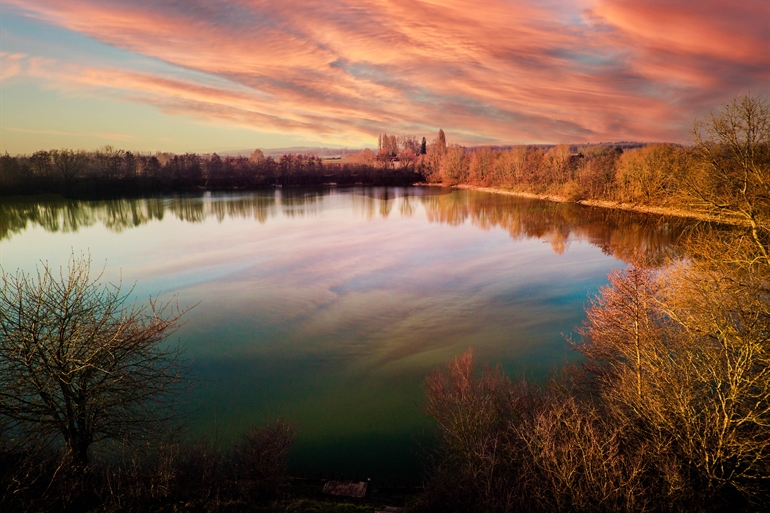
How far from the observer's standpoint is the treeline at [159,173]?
7211 cm

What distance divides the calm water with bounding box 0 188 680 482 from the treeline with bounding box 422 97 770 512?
7.32ft

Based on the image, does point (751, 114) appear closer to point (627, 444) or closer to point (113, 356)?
point (627, 444)

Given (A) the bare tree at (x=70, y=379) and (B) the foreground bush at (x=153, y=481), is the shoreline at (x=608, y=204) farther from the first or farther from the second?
(A) the bare tree at (x=70, y=379)

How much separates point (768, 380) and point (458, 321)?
12.4 metres

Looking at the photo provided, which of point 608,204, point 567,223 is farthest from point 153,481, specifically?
point 608,204

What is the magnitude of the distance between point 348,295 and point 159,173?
84.6 m

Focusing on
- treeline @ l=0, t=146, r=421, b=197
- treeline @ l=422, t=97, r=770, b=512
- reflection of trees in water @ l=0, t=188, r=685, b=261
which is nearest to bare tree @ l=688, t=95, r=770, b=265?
treeline @ l=422, t=97, r=770, b=512

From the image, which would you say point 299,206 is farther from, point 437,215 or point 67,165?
point 67,165

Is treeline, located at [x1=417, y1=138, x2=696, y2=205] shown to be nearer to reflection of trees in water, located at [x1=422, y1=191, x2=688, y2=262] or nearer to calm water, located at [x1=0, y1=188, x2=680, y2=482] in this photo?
reflection of trees in water, located at [x1=422, y1=191, x2=688, y2=262]

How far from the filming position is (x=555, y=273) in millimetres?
28062

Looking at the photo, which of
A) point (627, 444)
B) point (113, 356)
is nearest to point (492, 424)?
point (627, 444)

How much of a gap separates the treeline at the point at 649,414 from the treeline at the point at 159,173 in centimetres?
8299

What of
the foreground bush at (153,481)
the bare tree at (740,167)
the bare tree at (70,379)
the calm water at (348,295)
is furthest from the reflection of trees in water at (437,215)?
the bare tree at (70,379)

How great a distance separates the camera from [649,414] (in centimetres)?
941
